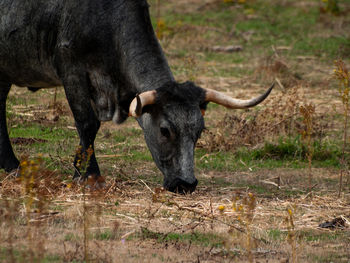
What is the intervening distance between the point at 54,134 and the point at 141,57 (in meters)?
3.13

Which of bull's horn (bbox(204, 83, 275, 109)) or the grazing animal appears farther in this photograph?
bull's horn (bbox(204, 83, 275, 109))

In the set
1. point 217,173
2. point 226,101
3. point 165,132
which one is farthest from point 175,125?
point 217,173

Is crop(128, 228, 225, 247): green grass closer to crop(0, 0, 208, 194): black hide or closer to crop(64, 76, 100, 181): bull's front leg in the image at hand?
crop(0, 0, 208, 194): black hide

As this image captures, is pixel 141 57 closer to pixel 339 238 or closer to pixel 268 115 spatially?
pixel 339 238

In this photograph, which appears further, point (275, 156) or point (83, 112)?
point (275, 156)

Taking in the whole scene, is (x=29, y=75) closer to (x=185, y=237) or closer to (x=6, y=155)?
(x=6, y=155)

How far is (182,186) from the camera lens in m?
6.65

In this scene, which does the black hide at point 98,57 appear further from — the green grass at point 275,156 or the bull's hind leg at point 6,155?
the green grass at point 275,156

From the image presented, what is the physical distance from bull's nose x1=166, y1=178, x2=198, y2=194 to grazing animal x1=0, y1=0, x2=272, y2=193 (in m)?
0.02

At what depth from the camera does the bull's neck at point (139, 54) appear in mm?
7223

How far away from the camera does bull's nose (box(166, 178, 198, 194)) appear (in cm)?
662

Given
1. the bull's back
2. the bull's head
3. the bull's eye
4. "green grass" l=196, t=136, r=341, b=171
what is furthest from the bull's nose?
"green grass" l=196, t=136, r=341, b=171

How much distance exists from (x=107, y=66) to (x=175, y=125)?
1116 mm

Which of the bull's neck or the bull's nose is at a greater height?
the bull's neck
